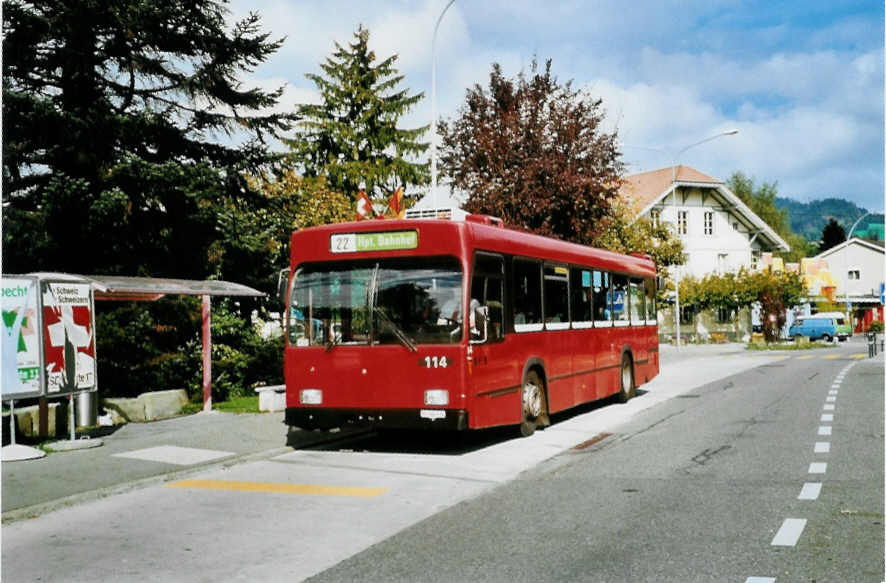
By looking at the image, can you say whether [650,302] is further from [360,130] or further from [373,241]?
[360,130]

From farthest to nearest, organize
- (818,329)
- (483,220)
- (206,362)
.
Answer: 1. (818,329)
2. (206,362)
3. (483,220)

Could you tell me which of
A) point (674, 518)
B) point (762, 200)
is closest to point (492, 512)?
point (674, 518)

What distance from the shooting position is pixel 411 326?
11508mm

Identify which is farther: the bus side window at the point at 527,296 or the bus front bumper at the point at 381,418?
the bus side window at the point at 527,296

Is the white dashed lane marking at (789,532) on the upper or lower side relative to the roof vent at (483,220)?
lower

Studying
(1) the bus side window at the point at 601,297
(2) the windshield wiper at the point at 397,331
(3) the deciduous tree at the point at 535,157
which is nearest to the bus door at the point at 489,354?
(2) the windshield wiper at the point at 397,331

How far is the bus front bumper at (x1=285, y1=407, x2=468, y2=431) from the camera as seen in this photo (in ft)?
36.7

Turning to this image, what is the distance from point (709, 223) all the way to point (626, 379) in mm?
47856

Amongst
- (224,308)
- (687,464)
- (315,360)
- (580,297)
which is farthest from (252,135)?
(687,464)

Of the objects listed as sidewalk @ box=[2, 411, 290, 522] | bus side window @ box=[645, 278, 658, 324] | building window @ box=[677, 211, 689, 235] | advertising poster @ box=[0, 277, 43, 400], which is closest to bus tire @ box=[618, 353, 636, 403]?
bus side window @ box=[645, 278, 658, 324]

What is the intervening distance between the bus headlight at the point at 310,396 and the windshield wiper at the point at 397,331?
1286mm

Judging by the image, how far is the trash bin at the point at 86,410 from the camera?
1395 centimetres

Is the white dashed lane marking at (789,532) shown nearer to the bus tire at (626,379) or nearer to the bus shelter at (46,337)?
the bus shelter at (46,337)

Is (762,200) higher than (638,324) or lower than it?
higher
